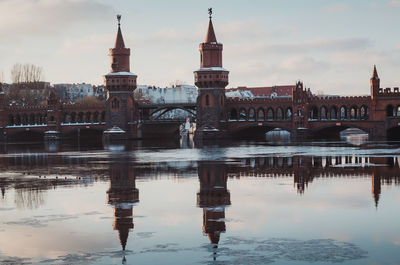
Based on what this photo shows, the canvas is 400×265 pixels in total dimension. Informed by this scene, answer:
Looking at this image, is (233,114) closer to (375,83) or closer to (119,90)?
(119,90)

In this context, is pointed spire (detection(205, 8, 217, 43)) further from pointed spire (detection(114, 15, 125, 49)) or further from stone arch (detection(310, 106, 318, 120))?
stone arch (detection(310, 106, 318, 120))

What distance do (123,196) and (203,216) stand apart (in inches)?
271

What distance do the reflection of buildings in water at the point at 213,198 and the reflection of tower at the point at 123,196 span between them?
2.74 m

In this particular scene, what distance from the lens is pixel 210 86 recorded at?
105 m

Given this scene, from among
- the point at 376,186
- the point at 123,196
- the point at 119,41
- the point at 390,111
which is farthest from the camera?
the point at 119,41

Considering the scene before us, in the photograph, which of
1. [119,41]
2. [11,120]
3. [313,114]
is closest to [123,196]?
[119,41]

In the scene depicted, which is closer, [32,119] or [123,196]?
[123,196]

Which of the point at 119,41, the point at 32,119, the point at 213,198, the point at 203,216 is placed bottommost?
the point at 203,216

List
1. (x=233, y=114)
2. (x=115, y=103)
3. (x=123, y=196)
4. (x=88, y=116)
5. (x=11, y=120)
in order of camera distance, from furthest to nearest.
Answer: (x=11, y=120) → (x=88, y=116) → (x=233, y=114) → (x=115, y=103) → (x=123, y=196)

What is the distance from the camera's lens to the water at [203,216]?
1902 cm

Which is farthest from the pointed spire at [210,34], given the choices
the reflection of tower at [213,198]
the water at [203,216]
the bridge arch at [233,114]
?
the water at [203,216]

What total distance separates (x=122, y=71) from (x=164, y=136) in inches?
737

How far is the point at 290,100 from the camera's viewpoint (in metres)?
109

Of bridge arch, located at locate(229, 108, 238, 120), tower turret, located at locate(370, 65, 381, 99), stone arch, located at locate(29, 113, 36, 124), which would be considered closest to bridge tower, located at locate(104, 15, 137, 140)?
bridge arch, located at locate(229, 108, 238, 120)
